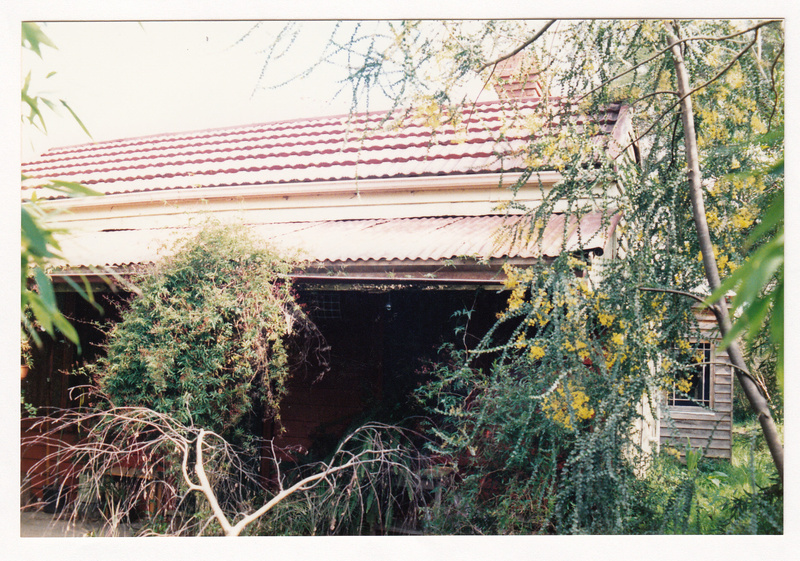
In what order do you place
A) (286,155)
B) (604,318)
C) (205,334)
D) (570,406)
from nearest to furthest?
(570,406) → (604,318) → (205,334) → (286,155)

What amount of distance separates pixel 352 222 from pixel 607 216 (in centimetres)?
234

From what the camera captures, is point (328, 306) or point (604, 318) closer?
point (604, 318)

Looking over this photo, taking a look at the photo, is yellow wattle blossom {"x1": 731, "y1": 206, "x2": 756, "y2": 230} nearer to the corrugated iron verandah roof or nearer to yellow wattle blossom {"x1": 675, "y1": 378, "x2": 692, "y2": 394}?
the corrugated iron verandah roof

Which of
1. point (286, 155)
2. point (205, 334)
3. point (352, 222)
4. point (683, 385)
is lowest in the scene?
point (683, 385)

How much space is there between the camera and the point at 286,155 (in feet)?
17.5

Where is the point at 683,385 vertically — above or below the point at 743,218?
below

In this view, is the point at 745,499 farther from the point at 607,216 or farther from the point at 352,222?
the point at 352,222

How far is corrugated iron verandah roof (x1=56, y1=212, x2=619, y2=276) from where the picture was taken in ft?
10.9

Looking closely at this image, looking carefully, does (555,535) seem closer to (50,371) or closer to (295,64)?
(295,64)

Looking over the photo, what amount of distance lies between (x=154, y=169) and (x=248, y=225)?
201 cm

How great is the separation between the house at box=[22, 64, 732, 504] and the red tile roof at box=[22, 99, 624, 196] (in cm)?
2

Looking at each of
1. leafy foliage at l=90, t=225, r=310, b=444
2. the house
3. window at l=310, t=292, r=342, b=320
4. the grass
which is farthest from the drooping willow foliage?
window at l=310, t=292, r=342, b=320

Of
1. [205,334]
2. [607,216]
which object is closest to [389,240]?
[205,334]

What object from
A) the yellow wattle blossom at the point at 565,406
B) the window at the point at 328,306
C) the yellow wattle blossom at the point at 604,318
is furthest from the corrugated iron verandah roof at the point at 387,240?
the yellow wattle blossom at the point at 565,406
